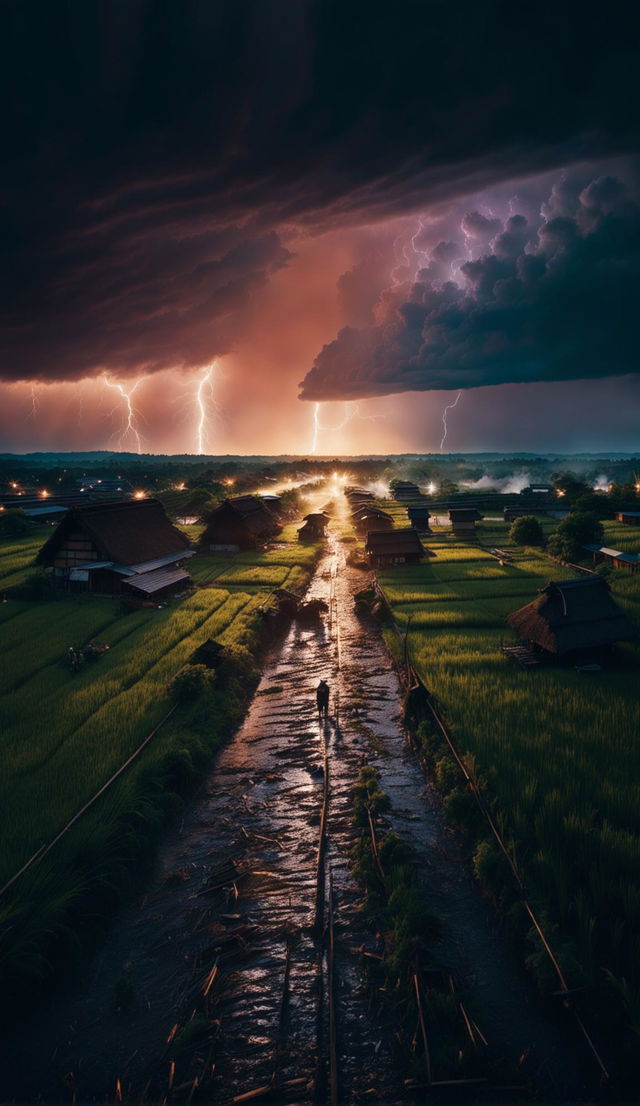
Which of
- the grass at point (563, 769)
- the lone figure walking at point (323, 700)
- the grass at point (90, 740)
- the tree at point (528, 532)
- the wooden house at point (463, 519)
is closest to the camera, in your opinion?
the grass at point (563, 769)

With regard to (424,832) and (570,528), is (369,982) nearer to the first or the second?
(424,832)

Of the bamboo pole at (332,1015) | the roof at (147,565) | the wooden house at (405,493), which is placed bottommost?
the bamboo pole at (332,1015)

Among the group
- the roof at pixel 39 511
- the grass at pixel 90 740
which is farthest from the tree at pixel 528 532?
the roof at pixel 39 511

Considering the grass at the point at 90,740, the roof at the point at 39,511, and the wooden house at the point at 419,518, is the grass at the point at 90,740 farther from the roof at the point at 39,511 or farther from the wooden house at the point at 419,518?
the wooden house at the point at 419,518

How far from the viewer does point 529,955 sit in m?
8.77

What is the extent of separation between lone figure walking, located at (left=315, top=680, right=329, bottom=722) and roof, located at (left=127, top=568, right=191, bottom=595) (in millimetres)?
16130

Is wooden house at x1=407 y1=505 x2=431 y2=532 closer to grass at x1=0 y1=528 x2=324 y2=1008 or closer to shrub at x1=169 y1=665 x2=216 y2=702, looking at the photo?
grass at x1=0 y1=528 x2=324 y2=1008

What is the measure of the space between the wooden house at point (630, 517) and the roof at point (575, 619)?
3956 centimetres

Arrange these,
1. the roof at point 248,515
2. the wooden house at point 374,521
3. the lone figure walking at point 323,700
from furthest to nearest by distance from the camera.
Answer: the wooden house at point 374,521, the roof at point 248,515, the lone figure walking at point 323,700

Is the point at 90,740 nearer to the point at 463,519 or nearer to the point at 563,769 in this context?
the point at 563,769

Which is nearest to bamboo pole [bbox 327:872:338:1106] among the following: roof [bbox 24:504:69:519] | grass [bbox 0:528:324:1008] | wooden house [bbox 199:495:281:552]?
grass [bbox 0:528:324:1008]

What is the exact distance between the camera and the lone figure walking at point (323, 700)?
18.1 metres

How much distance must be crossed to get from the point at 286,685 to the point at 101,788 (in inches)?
402

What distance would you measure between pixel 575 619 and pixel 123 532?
30672 mm
